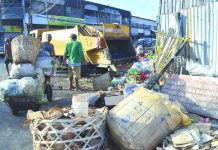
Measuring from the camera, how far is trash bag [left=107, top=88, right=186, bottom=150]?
3.73 meters

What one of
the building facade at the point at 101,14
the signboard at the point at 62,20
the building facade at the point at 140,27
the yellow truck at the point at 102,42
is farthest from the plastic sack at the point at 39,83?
the building facade at the point at 140,27

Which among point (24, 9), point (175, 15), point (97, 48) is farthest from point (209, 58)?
point (24, 9)

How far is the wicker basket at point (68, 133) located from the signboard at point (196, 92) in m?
2.21

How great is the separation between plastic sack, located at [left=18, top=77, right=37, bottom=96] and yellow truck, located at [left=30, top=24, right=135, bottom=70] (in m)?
4.95

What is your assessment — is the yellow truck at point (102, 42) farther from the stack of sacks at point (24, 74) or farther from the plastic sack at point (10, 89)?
the plastic sack at point (10, 89)

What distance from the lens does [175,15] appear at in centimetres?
661

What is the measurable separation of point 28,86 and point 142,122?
2.94 metres

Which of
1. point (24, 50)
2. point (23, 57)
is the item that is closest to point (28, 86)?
point (23, 57)

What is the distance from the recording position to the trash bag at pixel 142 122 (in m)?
3.73

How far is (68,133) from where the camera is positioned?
11.9ft

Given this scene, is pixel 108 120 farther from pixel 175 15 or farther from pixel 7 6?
pixel 7 6

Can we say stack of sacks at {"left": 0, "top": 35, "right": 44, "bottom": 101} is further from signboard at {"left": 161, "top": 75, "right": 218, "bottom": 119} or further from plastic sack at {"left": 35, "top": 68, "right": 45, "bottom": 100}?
signboard at {"left": 161, "top": 75, "right": 218, "bottom": 119}

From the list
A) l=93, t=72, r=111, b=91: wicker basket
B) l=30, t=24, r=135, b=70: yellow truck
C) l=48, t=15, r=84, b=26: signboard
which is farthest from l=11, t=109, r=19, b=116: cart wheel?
l=48, t=15, r=84, b=26: signboard

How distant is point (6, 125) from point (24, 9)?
91.6 ft
